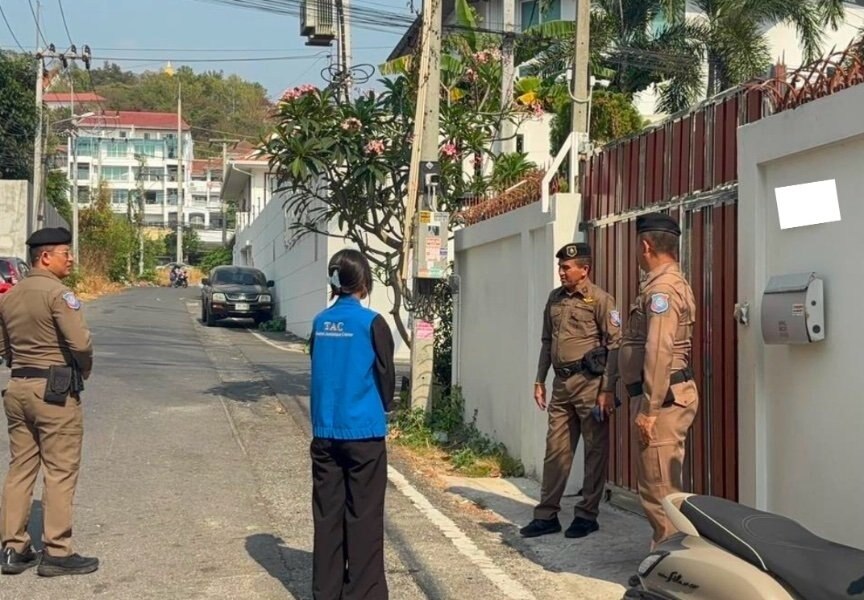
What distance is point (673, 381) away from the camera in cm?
566

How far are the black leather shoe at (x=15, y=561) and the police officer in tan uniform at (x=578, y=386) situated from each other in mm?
3049

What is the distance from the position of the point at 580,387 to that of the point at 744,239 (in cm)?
161

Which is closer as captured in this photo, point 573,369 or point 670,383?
point 670,383

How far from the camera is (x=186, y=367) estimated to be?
17.7 metres

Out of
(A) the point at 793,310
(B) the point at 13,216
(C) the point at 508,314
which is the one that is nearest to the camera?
(A) the point at 793,310

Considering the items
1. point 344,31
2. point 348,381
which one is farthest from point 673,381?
point 344,31

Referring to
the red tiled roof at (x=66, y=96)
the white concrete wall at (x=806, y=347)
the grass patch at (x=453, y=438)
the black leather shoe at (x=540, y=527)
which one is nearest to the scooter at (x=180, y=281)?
the red tiled roof at (x=66, y=96)

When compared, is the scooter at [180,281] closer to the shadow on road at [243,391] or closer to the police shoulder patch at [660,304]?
the shadow on road at [243,391]

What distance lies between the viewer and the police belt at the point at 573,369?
7117 mm

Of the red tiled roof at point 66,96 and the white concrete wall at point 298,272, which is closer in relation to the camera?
the white concrete wall at point 298,272

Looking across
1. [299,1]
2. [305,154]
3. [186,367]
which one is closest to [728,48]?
[299,1]

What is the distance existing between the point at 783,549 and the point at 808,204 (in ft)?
7.38

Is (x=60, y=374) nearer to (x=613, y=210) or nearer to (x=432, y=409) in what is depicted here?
(x=613, y=210)

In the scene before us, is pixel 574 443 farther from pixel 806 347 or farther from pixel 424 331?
pixel 424 331
